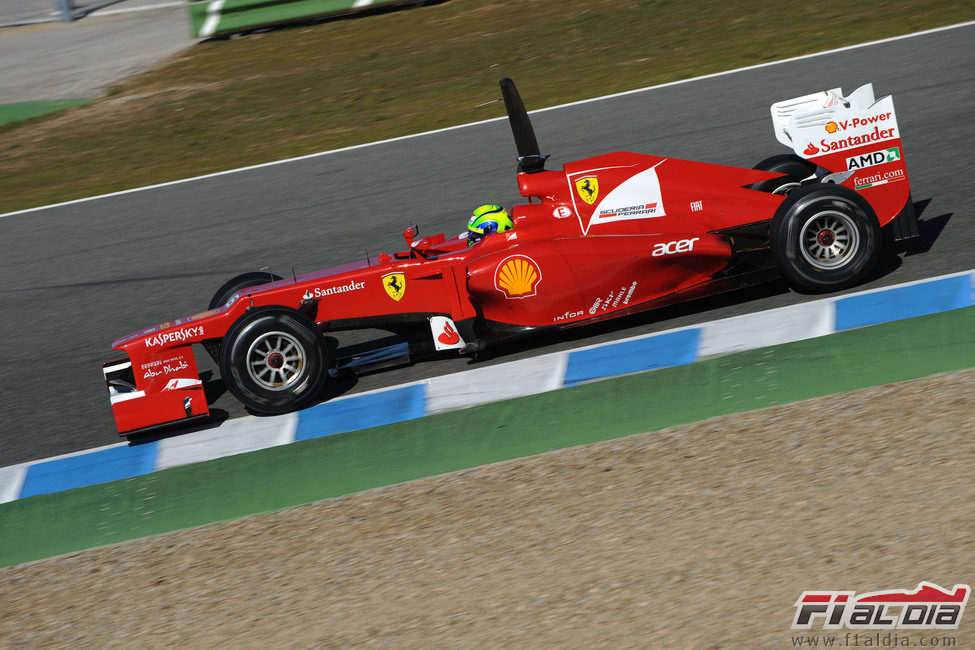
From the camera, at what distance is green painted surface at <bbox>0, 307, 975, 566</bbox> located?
5.35 m

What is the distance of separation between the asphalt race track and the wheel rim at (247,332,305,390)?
0.53 metres

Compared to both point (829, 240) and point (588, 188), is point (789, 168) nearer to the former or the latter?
point (829, 240)

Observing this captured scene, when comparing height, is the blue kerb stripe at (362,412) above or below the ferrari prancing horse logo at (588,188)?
below

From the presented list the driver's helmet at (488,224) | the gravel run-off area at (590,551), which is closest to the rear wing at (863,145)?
the gravel run-off area at (590,551)

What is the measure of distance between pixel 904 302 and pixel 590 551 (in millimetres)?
2906

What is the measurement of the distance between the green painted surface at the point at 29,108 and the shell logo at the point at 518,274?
39.8ft

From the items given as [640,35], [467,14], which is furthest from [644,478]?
[467,14]

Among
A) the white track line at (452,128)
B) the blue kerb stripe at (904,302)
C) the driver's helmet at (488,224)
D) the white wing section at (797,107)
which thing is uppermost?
the white track line at (452,128)

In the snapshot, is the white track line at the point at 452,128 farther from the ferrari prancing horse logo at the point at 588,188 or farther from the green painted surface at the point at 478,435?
the green painted surface at the point at 478,435

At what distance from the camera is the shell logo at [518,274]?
20.0 feet

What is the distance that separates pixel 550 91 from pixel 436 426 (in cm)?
775

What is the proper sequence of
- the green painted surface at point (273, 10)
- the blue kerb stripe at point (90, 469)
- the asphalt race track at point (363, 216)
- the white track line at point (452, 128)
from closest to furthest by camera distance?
the blue kerb stripe at point (90, 469), the asphalt race track at point (363, 216), the white track line at point (452, 128), the green painted surface at point (273, 10)

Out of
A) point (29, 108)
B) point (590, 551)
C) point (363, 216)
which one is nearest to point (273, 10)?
point (29, 108)

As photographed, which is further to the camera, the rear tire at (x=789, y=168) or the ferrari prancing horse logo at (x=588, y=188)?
the rear tire at (x=789, y=168)
